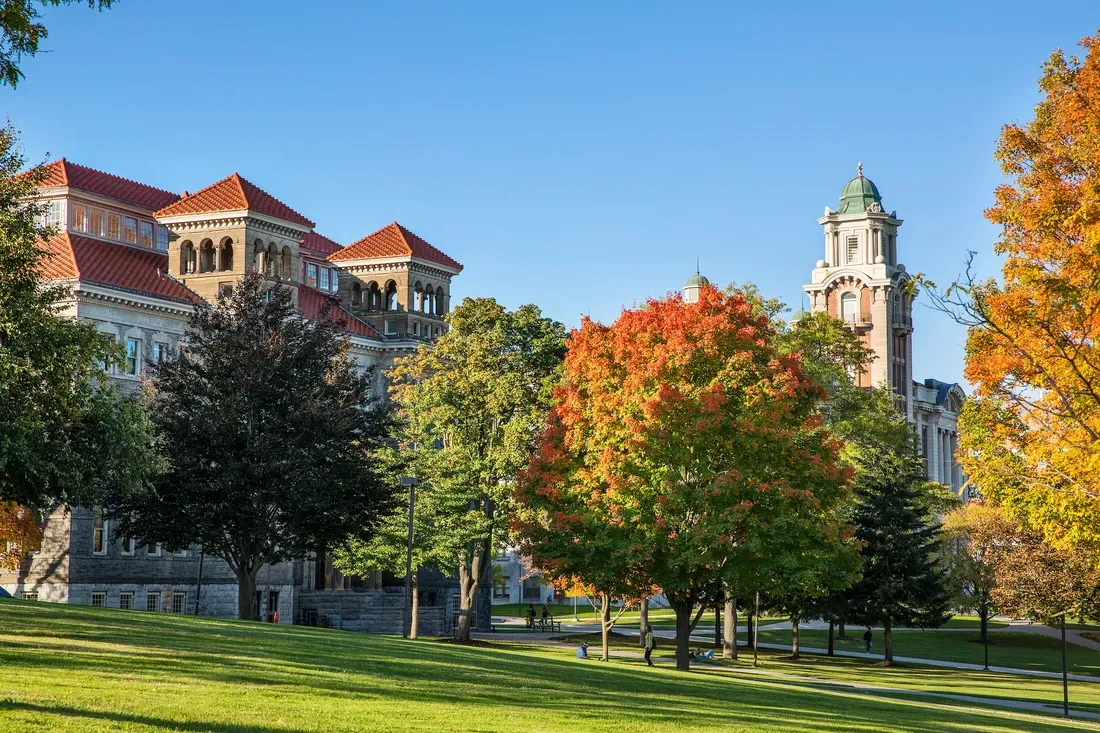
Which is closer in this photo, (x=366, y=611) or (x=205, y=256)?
(x=366, y=611)

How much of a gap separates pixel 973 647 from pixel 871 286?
7795 centimetres

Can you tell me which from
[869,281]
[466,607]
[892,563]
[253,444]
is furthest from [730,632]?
[869,281]

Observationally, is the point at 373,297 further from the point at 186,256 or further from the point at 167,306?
the point at 167,306

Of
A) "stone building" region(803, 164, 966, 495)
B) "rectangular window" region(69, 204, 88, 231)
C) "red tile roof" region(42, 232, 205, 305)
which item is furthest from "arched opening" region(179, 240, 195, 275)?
"stone building" region(803, 164, 966, 495)

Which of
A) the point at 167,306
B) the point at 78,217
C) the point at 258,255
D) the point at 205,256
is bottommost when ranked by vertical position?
the point at 167,306

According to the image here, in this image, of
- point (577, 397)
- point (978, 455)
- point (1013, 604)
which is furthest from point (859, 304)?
point (978, 455)

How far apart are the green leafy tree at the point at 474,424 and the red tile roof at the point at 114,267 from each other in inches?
659

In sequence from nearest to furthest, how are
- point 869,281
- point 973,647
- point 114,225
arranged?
point 114,225 < point 973,647 < point 869,281

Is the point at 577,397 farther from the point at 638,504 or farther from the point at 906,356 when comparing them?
the point at 906,356

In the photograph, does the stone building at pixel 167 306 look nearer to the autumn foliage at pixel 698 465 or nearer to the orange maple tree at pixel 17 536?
the orange maple tree at pixel 17 536

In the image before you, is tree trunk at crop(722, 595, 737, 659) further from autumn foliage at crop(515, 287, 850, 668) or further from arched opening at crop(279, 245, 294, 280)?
arched opening at crop(279, 245, 294, 280)

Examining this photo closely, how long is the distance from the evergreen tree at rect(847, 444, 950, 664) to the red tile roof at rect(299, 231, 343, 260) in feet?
132

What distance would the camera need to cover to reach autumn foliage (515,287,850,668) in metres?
43.4

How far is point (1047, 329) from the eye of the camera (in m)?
26.3
